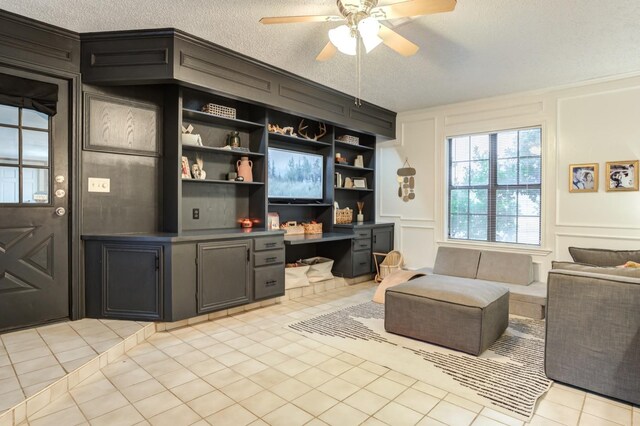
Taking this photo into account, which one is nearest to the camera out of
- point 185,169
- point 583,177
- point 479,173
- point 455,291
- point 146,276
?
point 455,291

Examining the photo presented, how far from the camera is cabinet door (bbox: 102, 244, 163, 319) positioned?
3.19 m

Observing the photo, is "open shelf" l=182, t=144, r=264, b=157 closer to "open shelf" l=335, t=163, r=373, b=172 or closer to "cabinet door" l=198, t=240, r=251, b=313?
"cabinet door" l=198, t=240, r=251, b=313

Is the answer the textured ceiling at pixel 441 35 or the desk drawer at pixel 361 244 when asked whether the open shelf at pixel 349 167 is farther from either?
the textured ceiling at pixel 441 35

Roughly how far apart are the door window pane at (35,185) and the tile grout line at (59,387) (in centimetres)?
139

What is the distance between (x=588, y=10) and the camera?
2627 mm

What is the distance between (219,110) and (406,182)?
3.06 meters

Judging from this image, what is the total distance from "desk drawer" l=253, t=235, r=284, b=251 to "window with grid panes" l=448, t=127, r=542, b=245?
2.61m

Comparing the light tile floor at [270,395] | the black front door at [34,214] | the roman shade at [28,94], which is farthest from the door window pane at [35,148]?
the light tile floor at [270,395]

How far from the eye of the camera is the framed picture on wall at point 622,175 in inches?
151

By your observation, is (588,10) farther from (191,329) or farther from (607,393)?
(191,329)

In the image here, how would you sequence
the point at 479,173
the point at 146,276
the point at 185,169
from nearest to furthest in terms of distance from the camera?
the point at 146,276
the point at 185,169
the point at 479,173

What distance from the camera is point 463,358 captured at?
2.74 m

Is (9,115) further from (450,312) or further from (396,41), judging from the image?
(450,312)

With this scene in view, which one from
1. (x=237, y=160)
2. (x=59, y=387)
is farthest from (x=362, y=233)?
(x=59, y=387)
